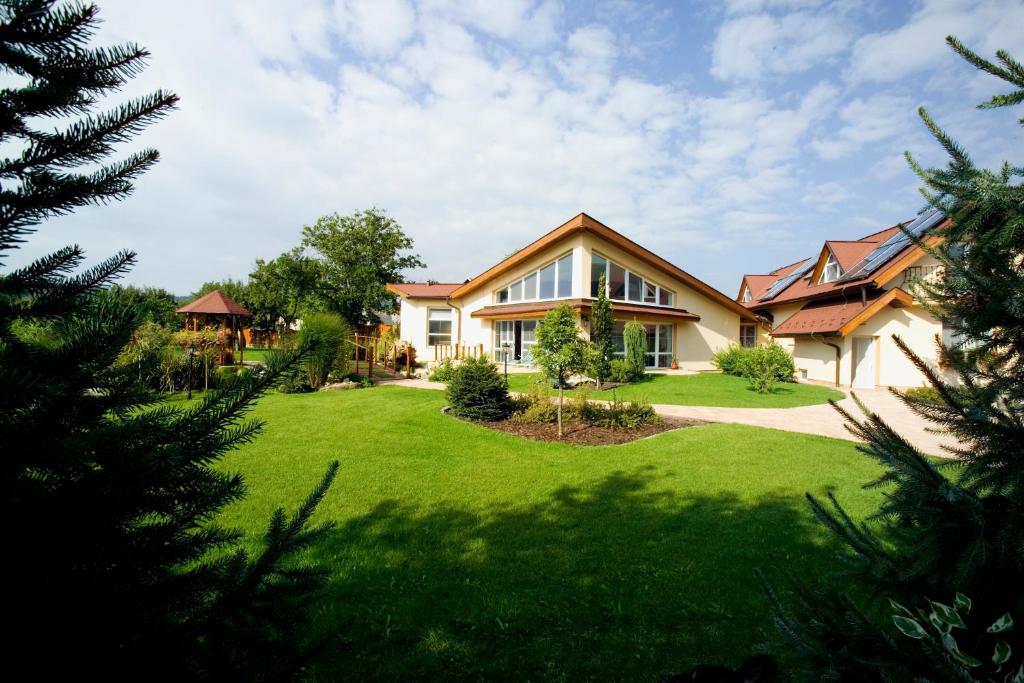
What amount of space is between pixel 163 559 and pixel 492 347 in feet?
73.7

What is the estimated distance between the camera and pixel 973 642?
1784 millimetres

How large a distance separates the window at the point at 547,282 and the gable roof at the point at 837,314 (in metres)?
11.5

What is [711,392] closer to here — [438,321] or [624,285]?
[624,285]

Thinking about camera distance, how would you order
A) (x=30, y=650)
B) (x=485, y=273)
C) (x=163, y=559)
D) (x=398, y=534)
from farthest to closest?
(x=485, y=273) → (x=398, y=534) → (x=163, y=559) → (x=30, y=650)

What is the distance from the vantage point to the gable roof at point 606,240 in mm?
20016

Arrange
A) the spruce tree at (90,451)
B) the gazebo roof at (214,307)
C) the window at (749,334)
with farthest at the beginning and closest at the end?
the window at (749,334)
the gazebo roof at (214,307)
the spruce tree at (90,451)

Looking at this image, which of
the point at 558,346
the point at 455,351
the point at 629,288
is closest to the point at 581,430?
the point at 558,346

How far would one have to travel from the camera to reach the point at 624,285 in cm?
2181

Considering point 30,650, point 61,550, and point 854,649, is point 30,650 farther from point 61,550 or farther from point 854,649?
point 854,649

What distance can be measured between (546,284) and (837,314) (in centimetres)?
1259

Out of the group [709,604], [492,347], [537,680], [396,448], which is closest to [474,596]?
[537,680]

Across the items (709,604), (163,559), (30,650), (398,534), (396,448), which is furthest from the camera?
(396,448)

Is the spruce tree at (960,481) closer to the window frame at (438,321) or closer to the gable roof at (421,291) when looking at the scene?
the gable roof at (421,291)

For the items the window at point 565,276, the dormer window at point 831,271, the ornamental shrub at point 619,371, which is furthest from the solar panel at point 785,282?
the ornamental shrub at point 619,371
